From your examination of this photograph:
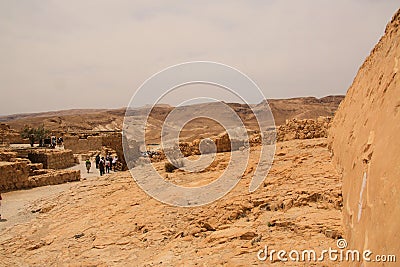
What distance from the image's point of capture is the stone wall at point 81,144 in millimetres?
26984

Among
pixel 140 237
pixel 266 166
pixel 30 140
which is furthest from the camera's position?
pixel 30 140

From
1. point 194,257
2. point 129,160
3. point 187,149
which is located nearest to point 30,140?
point 129,160

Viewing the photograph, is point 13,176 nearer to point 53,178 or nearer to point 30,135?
point 53,178

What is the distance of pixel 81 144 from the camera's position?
27.8 meters

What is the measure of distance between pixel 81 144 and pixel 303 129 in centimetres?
2164

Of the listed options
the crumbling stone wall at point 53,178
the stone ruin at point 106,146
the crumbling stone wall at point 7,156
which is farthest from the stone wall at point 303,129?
the crumbling stone wall at point 7,156

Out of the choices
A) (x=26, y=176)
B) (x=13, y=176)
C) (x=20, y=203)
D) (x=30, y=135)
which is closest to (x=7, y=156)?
(x=26, y=176)

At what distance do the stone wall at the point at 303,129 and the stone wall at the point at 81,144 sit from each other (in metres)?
20.3

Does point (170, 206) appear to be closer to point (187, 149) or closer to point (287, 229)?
point (287, 229)

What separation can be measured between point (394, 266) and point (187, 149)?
9.83 metres

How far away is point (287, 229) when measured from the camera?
14.7 ft

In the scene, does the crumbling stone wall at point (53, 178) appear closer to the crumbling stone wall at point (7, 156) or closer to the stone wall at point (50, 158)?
the crumbling stone wall at point (7, 156)

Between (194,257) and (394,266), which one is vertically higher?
(394,266)

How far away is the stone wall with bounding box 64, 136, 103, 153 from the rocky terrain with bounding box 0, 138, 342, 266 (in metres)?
18.9
